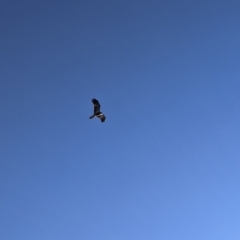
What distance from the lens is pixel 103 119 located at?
28531 millimetres

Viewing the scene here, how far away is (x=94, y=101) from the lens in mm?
28078

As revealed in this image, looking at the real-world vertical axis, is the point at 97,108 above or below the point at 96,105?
below

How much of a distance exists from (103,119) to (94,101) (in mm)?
1653
